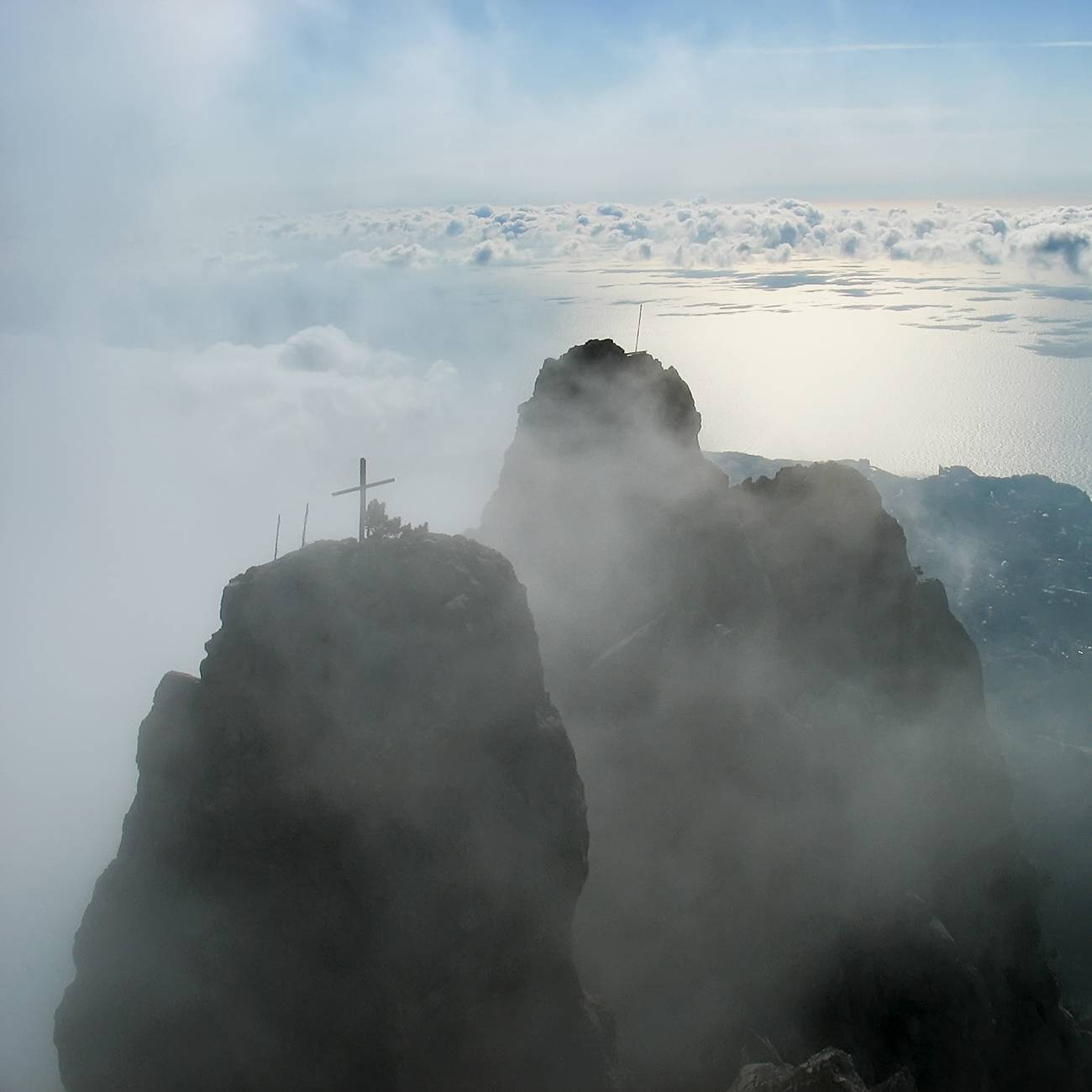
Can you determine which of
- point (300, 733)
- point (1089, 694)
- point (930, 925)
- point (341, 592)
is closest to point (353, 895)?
point (300, 733)

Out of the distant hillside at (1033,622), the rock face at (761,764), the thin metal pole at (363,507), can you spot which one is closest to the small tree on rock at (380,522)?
the thin metal pole at (363,507)

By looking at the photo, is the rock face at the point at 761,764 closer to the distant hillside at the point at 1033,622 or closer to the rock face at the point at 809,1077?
the rock face at the point at 809,1077

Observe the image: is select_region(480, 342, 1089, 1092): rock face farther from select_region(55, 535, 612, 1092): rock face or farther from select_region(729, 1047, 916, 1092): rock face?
select_region(55, 535, 612, 1092): rock face

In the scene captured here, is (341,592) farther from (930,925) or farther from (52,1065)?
(930,925)

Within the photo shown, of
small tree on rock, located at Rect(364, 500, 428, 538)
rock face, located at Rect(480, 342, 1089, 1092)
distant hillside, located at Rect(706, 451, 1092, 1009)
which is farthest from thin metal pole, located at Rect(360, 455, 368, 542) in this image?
distant hillside, located at Rect(706, 451, 1092, 1009)

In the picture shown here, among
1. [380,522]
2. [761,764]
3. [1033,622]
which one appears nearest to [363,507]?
[380,522]
